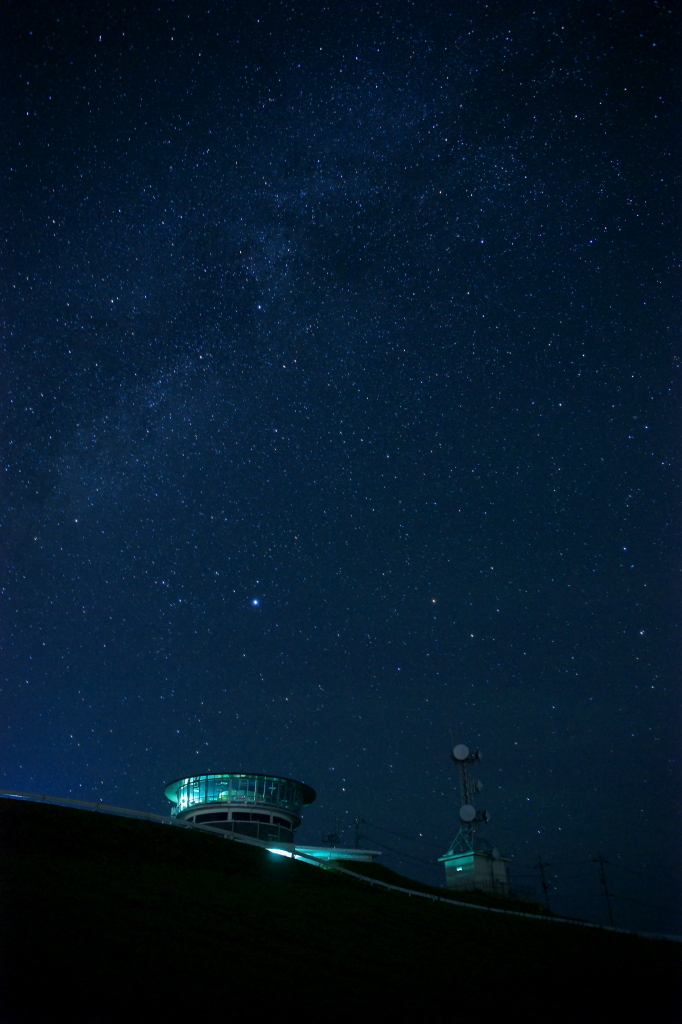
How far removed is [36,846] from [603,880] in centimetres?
4948

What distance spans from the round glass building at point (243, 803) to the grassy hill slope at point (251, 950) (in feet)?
92.9

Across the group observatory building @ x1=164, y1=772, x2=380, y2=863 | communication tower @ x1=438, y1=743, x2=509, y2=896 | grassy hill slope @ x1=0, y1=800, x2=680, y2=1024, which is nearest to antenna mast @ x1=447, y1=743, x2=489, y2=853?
communication tower @ x1=438, y1=743, x2=509, y2=896

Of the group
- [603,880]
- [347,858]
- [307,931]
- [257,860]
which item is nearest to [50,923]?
[307,931]

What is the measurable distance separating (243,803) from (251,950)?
1715 inches

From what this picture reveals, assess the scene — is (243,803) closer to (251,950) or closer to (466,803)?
(466,803)

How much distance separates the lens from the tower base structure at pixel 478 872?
46469 millimetres

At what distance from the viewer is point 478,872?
4666cm

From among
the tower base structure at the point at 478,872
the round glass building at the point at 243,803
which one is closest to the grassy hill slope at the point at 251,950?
the tower base structure at the point at 478,872

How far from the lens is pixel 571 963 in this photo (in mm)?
19719

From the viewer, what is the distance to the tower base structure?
46469 millimetres

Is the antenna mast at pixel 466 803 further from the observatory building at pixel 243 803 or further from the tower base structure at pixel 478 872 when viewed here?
the observatory building at pixel 243 803

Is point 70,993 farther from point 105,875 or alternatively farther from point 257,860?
point 257,860

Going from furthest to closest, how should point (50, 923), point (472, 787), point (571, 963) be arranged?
point (472, 787), point (571, 963), point (50, 923)

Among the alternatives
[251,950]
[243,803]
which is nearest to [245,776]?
[243,803]
